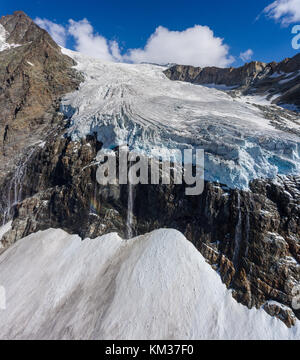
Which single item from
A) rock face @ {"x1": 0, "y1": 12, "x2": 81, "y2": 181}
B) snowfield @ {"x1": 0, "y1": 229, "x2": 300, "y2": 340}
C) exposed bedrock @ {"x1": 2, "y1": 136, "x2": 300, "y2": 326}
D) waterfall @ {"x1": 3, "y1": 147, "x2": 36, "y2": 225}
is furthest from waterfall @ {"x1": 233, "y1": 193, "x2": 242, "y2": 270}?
rock face @ {"x1": 0, "y1": 12, "x2": 81, "y2": 181}

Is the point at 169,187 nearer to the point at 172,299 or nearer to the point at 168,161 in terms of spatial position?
the point at 168,161

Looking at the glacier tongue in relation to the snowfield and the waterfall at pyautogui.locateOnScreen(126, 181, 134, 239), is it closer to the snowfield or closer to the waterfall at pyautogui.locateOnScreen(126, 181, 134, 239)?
the waterfall at pyautogui.locateOnScreen(126, 181, 134, 239)

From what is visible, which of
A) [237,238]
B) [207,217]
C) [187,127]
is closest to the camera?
[237,238]

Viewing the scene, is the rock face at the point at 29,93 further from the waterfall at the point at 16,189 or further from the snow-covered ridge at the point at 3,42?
the snow-covered ridge at the point at 3,42

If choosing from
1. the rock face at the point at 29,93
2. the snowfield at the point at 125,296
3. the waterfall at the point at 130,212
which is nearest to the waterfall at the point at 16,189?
the rock face at the point at 29,93

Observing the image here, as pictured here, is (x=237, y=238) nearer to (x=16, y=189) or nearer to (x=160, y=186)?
(x=160, y=186)

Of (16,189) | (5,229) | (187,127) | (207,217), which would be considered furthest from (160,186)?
(16,189)
